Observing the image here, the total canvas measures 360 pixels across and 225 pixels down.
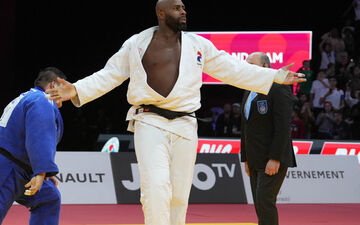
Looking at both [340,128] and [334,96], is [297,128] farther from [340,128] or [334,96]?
[334,96]

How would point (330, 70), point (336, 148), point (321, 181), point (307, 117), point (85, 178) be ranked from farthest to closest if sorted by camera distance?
1. point (330, 70)
2. point (307, 117)
3. point (336, 148)
4. point (321, 181)
5. point (85, 178)

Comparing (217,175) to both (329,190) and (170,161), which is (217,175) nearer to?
(329,190)

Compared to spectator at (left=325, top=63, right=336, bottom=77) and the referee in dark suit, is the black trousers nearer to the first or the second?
the referee in dark suit

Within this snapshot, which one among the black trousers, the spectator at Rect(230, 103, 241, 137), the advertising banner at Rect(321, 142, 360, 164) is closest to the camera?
the black trousers

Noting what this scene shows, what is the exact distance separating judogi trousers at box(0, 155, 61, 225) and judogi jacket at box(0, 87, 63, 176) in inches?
4.1

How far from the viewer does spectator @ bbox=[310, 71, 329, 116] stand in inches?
522

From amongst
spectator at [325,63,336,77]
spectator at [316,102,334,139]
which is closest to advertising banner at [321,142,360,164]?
spectator at [316,102,334,139]

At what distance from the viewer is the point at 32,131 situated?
13.6 ft

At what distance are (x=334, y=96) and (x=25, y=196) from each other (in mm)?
9919

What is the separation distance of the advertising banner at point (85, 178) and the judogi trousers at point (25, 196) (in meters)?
4.39

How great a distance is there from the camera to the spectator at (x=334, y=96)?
514 inches

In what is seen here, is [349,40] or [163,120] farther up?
[163,120]

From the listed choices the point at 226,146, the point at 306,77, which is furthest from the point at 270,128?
the point at 306,77

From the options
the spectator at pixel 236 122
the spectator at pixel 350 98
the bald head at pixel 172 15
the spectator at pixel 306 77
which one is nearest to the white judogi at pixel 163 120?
the bald head at pixel 172 15
